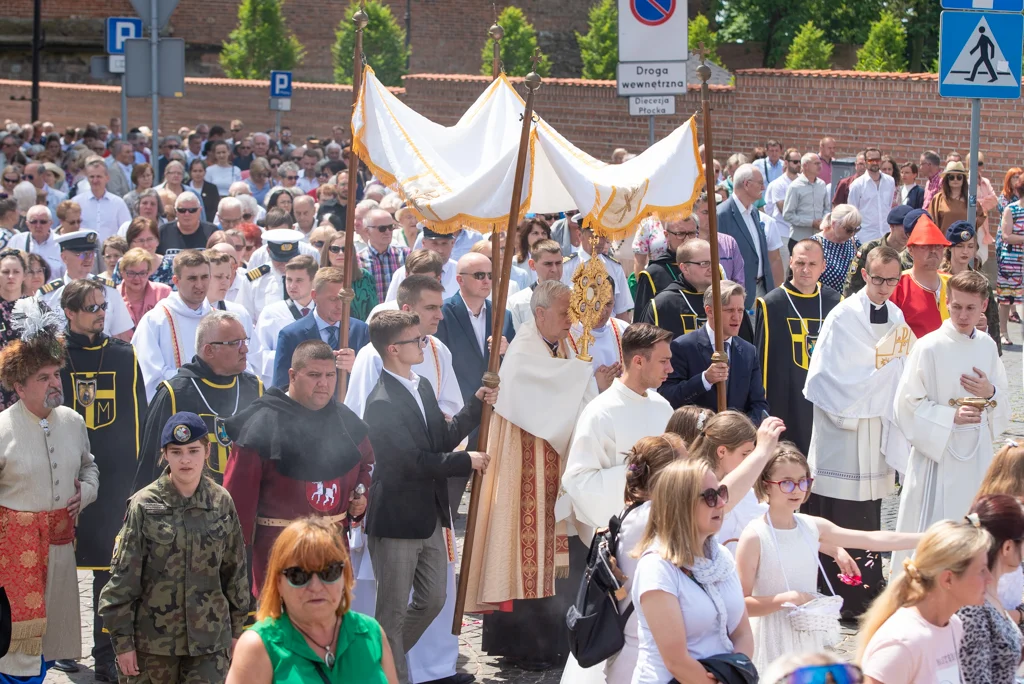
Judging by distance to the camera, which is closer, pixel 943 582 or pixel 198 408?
pixel 943 582

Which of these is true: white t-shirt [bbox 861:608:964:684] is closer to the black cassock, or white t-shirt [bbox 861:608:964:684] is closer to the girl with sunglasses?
the girl with sunglasses

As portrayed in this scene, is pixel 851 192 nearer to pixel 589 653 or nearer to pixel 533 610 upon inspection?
pixel 533 610

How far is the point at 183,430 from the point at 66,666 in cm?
210

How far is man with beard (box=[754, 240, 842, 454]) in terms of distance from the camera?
27.0 ft

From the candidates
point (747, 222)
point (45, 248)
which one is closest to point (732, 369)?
point (747, 222)

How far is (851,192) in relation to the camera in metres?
17.8

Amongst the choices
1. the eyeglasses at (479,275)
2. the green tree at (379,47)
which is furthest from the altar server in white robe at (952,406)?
the green tree at (379,47)

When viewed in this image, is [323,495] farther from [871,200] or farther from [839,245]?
[871,200]

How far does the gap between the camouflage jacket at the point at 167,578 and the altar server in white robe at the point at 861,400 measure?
366 centimetres

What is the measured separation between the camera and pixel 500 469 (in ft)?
22.3

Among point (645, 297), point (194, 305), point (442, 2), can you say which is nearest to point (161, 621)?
point (194, 305)

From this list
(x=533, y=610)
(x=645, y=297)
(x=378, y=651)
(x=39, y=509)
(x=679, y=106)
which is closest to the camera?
(x=378, y=651)

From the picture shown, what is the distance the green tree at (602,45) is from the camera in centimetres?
3694

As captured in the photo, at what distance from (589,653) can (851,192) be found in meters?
13.7
